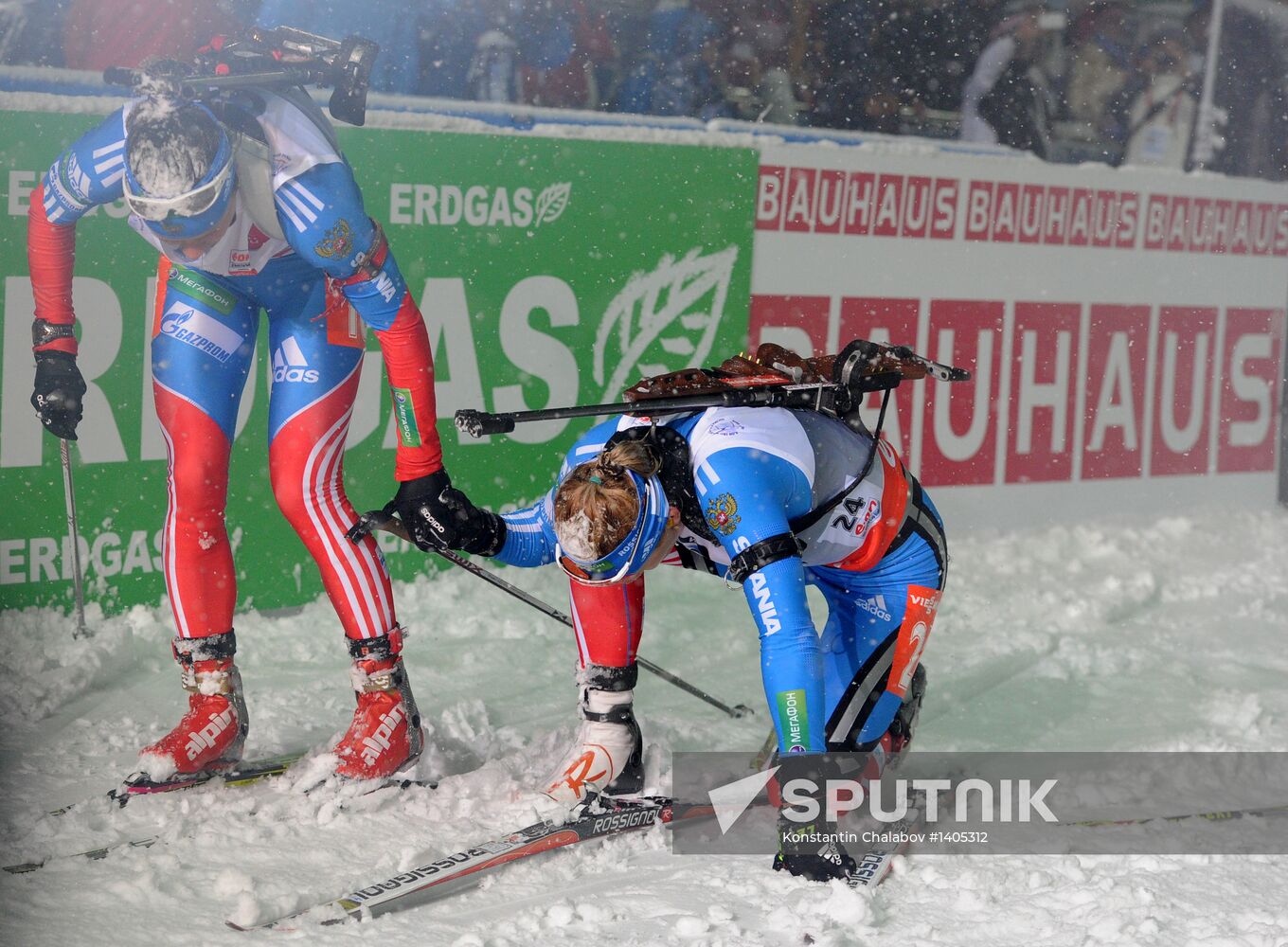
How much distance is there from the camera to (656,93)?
21.0 feet

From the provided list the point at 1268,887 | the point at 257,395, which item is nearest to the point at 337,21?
the point at 257,395

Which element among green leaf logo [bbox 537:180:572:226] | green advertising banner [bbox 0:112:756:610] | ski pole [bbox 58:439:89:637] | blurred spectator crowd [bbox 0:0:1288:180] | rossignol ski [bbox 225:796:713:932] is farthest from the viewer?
green leaf logo [bbox 537:180:572:226]

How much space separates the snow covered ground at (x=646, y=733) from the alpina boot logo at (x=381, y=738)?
0.39ft

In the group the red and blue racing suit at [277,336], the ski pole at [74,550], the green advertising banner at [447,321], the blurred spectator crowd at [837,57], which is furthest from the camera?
the blurred spectator crowd at [837,57]

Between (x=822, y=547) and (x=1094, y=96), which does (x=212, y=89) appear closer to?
(x=822, y=547)

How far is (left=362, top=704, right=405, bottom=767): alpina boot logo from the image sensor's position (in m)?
3.51

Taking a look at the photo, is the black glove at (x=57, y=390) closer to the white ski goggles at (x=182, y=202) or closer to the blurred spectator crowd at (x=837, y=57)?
the white ski goggles at (x=182, y=202)

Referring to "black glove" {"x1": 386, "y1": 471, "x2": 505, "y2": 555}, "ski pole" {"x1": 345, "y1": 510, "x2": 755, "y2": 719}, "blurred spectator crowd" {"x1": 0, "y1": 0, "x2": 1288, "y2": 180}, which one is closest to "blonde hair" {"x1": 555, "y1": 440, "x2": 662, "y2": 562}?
"black glove" {"x1": 386, "y1": 471, "x2": 505, "y2": 555}

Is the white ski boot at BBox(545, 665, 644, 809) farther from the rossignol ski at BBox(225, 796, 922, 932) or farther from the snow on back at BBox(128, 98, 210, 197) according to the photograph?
the snow on back at BBox(128, 98, 210, 197)

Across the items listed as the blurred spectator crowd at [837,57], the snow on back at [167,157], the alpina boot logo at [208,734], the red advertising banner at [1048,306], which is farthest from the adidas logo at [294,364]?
the red advertising banner at [1048,306]

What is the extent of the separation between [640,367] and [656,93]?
1471mm

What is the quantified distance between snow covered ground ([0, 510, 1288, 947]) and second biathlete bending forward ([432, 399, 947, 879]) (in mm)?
279

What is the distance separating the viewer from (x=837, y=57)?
23.0 feet

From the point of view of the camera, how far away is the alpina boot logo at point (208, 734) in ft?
11.3
